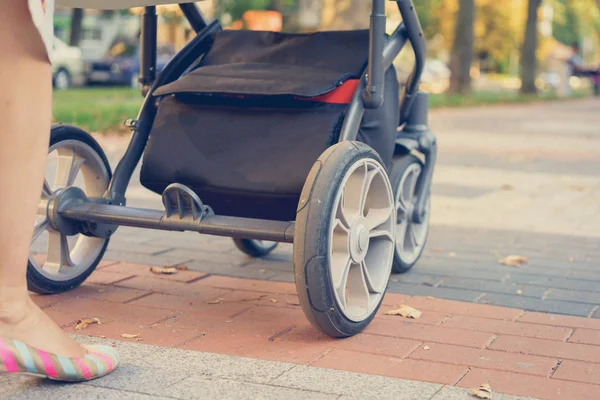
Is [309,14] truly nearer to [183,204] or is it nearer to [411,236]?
[411,236]

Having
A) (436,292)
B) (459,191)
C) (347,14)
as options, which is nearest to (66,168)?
(436,292)

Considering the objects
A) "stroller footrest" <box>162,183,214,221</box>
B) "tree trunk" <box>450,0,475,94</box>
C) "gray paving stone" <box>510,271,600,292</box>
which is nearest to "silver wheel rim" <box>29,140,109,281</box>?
"stroller footrest" <box>162,183,214,221</box>

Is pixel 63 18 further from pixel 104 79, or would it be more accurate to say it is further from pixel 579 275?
pixel 579 275

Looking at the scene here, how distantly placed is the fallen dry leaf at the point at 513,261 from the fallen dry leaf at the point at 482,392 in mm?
1984

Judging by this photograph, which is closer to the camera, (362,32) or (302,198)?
(302,198)

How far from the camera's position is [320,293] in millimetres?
2916

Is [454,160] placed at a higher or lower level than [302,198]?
lower

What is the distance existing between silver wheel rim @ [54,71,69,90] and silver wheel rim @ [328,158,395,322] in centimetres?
2391

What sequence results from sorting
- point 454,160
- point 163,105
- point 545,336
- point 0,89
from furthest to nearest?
point 454,160
point 163,105
point 545,336
point 0,89

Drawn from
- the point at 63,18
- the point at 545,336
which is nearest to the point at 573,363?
the point at 545,336

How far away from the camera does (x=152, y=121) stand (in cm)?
385

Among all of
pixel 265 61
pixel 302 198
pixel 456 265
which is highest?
pixel 265 61

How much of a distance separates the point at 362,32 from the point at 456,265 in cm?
129

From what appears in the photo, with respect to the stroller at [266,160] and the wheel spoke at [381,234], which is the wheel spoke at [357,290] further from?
the wheel spoke at [381,234]
